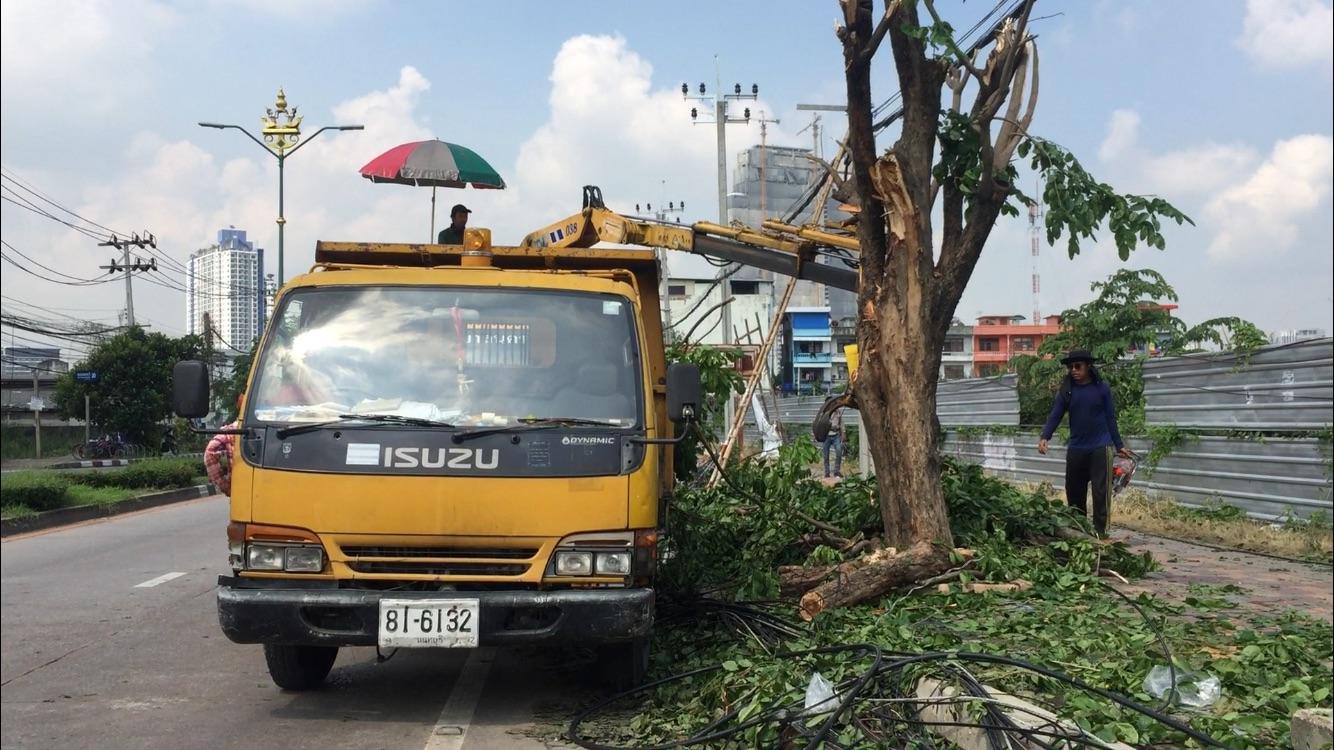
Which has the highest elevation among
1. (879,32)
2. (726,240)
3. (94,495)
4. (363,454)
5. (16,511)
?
(879,32)

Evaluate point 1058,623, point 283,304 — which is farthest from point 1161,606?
point 283,304

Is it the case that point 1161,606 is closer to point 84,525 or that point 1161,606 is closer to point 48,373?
point 84,525

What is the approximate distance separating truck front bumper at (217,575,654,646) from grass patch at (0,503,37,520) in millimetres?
13428

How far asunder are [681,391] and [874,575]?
1.99 metres

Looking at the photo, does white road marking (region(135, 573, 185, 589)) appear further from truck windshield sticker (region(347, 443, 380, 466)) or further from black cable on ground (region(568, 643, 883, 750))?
black cable on ground (region(568, 643, 883, 750))

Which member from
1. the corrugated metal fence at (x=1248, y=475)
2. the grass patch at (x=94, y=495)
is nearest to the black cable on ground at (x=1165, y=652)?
the corrugated metal fence at (x=1248, y=475)

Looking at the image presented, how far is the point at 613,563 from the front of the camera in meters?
5.53

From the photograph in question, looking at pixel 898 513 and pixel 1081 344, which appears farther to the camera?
pixel 1081 344

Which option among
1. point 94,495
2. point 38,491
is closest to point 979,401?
point 38,491

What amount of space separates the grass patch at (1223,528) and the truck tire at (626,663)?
266 inches

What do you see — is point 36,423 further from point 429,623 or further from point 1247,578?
point 1247,578

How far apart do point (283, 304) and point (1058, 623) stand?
441 centimetres

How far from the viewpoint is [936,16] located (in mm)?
6965

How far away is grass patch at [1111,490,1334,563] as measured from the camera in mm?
10539
